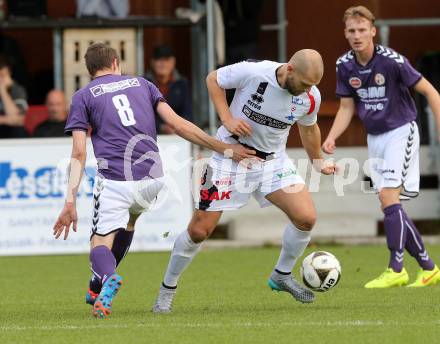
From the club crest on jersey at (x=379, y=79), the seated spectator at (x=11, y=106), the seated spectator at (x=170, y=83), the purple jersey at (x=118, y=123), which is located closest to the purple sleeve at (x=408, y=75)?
the club crest on jersey at (x=379, y=79)

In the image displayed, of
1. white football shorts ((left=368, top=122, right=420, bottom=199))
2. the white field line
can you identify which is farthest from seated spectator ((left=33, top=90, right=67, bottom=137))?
the white field line

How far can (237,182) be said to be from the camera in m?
8.99

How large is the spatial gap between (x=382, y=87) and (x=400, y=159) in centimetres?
61

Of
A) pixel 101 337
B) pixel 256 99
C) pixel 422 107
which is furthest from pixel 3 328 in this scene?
pixel 422 107

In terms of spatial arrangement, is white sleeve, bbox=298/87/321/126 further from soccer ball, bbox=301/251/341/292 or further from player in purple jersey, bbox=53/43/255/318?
soccer ball, bbox=301/251/341/292

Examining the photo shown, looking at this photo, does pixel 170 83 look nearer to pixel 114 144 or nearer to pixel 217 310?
pixel 217 310

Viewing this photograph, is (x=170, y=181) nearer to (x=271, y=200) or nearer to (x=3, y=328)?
(x=271, y=200)

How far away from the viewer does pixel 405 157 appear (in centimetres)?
1078

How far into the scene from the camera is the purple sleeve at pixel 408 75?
10626 millimetres

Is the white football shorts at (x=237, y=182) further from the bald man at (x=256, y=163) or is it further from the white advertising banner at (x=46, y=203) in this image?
the white advertising banner at (x=46, y=203)

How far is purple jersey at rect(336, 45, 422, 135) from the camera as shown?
10.8m

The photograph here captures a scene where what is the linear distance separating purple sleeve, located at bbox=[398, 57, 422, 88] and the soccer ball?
2.05 metres

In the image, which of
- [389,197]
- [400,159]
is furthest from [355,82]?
[389,197]

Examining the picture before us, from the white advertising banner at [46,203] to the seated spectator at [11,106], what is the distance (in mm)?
1190
